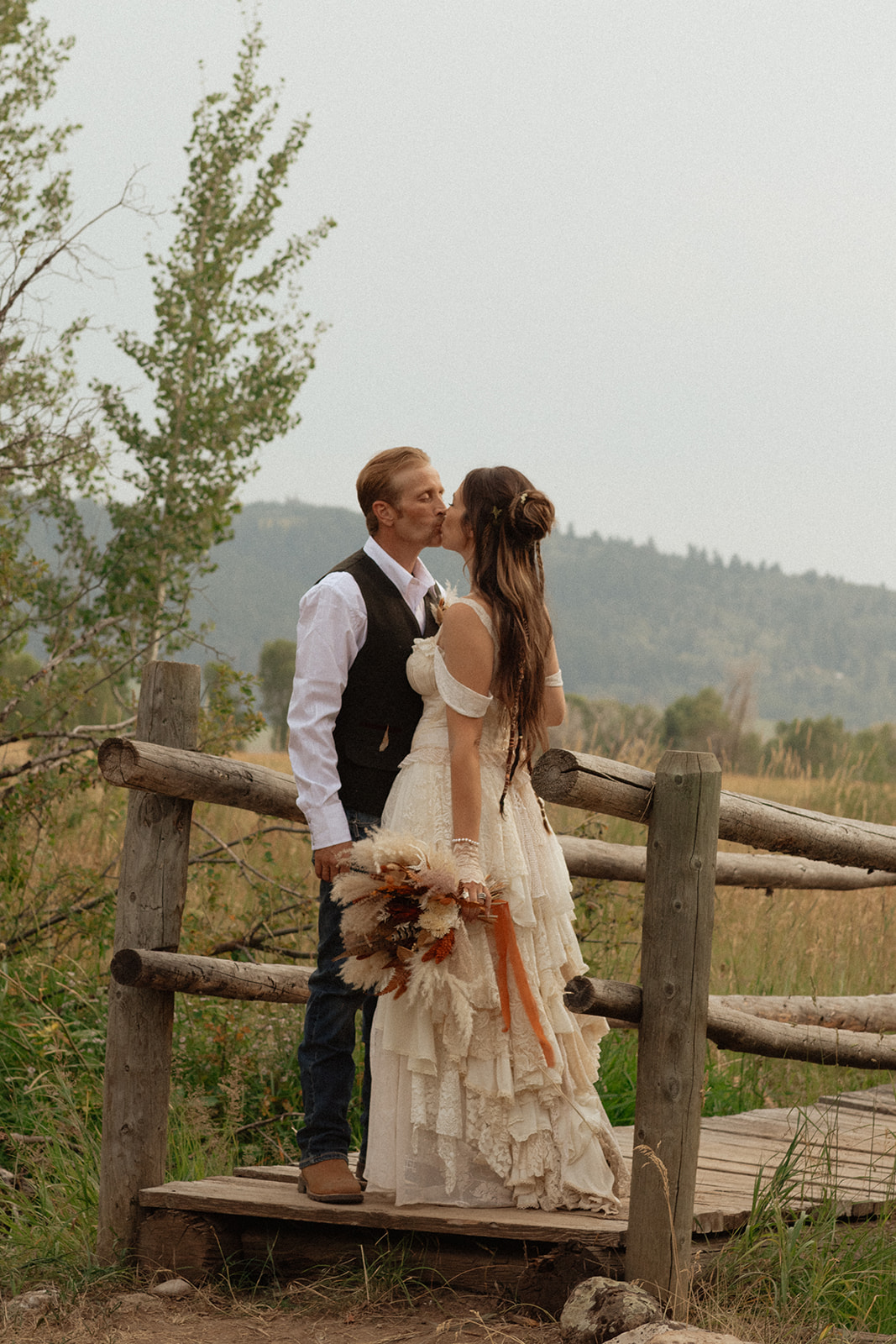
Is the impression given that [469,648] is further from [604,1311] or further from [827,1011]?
[827,1011]

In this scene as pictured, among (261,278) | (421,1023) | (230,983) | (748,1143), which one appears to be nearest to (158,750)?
(230,983)

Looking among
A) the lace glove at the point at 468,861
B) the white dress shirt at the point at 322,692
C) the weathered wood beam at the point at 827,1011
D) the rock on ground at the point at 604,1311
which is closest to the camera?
the rock on ground at the point at 604,1311

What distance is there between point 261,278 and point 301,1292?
7.26m

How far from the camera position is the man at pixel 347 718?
11.6ft

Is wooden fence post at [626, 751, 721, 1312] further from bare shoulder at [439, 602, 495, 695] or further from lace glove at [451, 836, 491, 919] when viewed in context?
bare shoulder at [439, 602, 495, 695]

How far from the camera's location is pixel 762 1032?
3.85 m

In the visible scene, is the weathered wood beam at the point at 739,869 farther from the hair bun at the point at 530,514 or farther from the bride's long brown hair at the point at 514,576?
the hair bun at the point at 530,514

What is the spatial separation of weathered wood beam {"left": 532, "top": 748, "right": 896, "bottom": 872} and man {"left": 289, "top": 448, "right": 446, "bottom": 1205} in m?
0.69

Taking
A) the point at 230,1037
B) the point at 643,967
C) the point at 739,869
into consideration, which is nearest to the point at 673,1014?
the point at 643,967

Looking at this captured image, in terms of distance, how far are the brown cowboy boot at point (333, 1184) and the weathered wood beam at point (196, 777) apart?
1004mm

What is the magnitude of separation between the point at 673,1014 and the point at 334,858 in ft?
3.15

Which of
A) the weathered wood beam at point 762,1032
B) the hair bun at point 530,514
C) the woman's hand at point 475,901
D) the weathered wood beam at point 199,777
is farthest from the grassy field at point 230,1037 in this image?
the hair bun at point 530,514

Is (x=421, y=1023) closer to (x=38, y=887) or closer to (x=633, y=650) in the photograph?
(x=38, y=887)

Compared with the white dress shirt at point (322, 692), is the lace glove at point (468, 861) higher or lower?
lower
